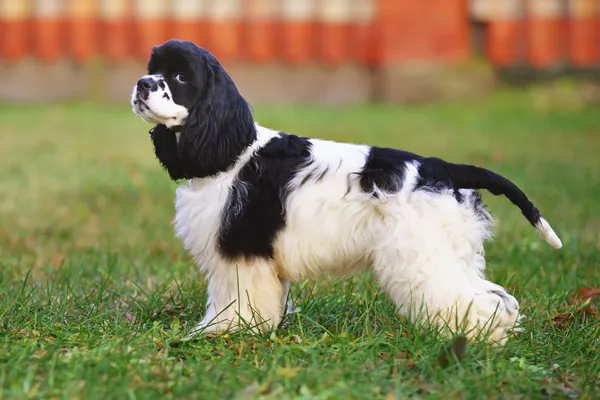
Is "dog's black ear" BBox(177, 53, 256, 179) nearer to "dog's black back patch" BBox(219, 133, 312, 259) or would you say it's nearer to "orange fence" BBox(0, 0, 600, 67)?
"dog's black back patch" BBox(219, 133, 312, 259)

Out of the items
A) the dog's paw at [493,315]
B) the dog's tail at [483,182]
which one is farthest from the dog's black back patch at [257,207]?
the dog's paw at [493,315]

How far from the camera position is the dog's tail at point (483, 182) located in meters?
3.61

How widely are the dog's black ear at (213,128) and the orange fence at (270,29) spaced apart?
1036 centimetres

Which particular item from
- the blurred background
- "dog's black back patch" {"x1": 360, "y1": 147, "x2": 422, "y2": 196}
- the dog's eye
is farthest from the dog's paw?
the blurred background

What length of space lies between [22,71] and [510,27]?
7.53m

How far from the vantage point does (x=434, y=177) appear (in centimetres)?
357

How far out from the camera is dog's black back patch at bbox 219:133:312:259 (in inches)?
142

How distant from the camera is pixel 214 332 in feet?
11.9

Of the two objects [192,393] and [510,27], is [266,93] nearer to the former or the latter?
[510,27]

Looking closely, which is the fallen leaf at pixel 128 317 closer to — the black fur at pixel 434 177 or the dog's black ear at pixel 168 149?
the dog's black ear at pixel 168 149

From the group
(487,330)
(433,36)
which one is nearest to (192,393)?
(487,330)

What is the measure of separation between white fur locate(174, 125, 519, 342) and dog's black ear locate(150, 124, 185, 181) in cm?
8

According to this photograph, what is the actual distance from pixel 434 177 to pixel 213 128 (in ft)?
2.88

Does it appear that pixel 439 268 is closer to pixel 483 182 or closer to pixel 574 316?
pixel 483 182
